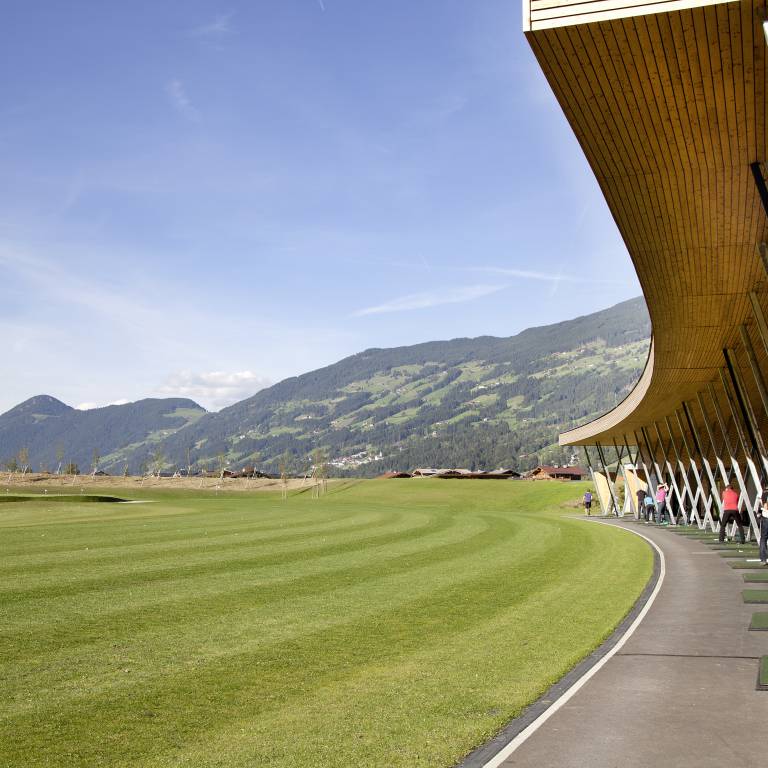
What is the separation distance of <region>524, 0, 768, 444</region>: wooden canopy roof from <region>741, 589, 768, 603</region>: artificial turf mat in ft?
21.3

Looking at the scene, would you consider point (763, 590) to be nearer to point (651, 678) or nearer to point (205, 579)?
point (651, 678)

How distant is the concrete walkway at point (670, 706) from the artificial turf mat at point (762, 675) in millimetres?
73

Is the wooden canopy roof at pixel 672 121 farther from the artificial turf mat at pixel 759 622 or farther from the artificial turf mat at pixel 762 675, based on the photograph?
the artificial turf mat at pixel 762 675

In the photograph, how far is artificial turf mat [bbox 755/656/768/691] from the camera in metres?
8.55

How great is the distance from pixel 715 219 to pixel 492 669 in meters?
8.97

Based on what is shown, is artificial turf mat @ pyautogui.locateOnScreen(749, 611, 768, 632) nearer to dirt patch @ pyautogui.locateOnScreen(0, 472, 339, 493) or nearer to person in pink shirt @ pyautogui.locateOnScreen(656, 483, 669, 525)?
person in pink shirt @ pyautogui.locateOnScreen(656, 483, 669, 525)

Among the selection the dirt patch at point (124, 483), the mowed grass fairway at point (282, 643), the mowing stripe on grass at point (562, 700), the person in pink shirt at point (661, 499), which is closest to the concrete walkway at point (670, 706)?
the mowing stripe on grass at point (562, 700)

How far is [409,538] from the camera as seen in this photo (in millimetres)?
25469

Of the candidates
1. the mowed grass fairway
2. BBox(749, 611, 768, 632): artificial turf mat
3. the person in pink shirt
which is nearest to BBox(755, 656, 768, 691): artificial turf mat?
BBox(749, 611, 768, 632): artificial turf mat

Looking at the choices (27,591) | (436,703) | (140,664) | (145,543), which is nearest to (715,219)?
(436,703)

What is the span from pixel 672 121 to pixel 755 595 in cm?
941

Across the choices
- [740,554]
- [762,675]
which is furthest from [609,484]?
[762,675]

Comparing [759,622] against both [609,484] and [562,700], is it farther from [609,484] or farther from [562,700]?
[609,484]

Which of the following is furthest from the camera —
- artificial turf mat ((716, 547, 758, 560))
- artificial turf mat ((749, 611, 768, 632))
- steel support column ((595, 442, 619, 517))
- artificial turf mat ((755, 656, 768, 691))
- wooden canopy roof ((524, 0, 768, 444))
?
steel support column ((595, 442, 619, 517))
